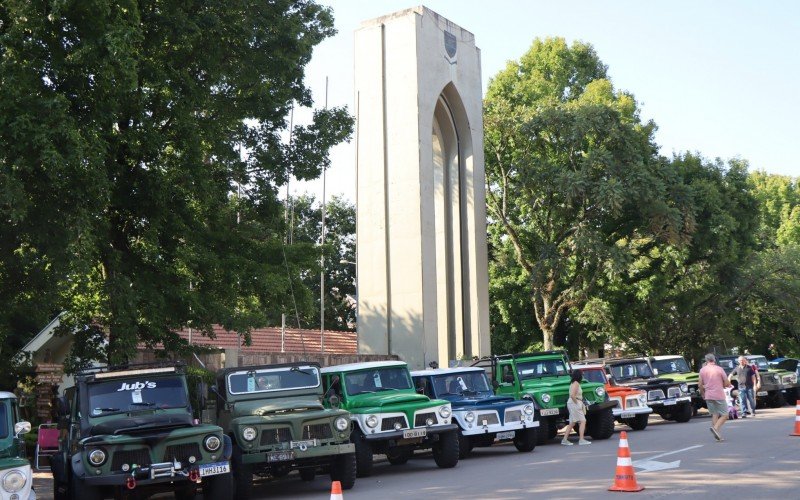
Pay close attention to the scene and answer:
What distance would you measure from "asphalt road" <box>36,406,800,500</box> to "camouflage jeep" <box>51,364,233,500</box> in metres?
2.07

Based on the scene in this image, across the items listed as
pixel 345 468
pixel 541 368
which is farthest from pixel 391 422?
pixel 541 368

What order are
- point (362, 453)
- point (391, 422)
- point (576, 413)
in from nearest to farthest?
point (362, 453), point (391, 422), point (576, 413)

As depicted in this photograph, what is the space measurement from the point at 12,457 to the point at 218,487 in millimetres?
2821

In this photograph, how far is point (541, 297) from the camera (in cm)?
4056

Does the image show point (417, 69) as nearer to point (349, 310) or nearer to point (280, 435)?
point (280, 435)

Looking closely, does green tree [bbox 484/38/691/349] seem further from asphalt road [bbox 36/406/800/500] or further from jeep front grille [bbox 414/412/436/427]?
jeep front grille [bbox 414/412/436/427]

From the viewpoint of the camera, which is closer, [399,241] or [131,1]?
[131,1]

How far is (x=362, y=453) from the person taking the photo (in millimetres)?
16219

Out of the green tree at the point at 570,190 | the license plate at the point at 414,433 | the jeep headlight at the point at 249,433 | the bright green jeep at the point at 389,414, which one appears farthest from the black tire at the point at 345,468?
the green tree at the point at 570,190

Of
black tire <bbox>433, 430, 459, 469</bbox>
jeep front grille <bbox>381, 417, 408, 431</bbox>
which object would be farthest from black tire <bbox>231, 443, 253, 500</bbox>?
black tire <bbox>433, 430, 459, 469</bbox>

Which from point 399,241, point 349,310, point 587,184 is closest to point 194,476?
point 399,241

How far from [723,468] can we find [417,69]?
21.4m

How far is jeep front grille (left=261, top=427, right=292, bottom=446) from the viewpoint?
46.6ft

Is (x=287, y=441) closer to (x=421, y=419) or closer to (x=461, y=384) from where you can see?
(x=421, y=419)
